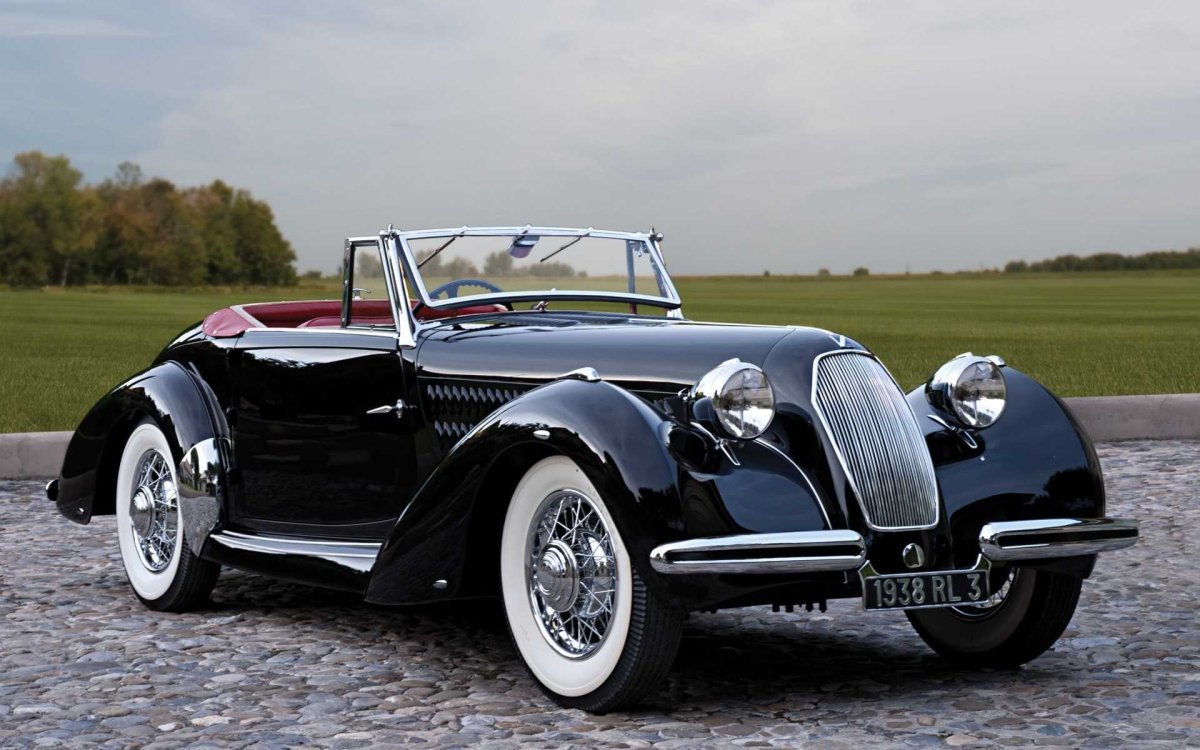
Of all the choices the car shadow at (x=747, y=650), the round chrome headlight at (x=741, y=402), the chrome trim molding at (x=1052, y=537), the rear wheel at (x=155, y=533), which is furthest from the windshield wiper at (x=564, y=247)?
the chrome trim molding at (x=1052, y=537)

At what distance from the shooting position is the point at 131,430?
7.23 metres

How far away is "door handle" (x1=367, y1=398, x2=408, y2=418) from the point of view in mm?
5801

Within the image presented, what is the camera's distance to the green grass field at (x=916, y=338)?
59.2ft

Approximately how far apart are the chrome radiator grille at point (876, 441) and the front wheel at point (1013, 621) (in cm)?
60

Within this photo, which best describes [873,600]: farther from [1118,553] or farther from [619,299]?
[1118,553]

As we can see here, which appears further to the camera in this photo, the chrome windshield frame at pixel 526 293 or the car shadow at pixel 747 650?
the chrome windshield frame at pixel 526 293

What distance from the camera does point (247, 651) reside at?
570cm

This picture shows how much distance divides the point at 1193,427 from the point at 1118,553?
18.2ft

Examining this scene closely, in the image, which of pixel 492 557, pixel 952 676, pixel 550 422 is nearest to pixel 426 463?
pixel 492 557

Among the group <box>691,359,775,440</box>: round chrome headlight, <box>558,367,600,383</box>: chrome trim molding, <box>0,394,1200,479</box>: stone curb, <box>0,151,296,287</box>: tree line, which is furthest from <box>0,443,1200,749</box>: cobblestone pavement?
<box>0,151,296,287</box>: tree line

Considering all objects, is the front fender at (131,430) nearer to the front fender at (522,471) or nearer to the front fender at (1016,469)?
the front fender at (522,471)

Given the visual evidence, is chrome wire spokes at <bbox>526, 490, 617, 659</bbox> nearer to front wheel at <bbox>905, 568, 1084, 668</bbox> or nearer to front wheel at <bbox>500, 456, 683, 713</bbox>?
front wheel at <bbox>500, 456, 683, 713</bbox>

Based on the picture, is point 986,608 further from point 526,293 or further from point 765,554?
point 526,293

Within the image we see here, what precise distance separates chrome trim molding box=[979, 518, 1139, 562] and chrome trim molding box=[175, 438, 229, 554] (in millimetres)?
3398
